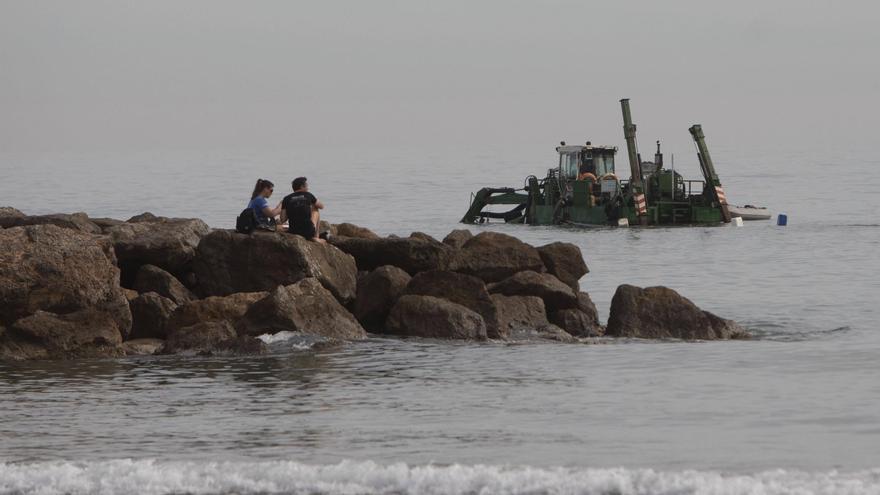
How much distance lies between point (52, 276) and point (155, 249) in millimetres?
2552

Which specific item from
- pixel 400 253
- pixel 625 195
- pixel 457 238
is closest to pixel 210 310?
pixel 400 253

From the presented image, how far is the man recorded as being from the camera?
19797mm

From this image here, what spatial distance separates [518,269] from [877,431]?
9.16m

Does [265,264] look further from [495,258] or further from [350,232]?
[350,232]

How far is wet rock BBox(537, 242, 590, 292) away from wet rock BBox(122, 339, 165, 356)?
21.7 feet

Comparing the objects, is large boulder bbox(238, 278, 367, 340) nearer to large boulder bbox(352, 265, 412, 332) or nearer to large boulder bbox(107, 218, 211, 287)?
large boulder bbox(352, 265, 412, 332)

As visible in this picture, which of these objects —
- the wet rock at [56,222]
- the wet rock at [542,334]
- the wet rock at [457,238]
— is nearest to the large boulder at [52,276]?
the wet rock at [56,222]

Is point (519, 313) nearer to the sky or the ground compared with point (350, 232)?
nearer to the ground

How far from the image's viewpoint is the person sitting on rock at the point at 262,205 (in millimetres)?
19719

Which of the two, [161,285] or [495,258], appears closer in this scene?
[161,285]

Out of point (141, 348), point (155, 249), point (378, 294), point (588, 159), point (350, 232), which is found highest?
point (588, 159)

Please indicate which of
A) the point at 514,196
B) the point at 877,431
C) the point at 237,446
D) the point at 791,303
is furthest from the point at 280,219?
the point at 514,196

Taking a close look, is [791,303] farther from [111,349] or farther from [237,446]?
[237,446]

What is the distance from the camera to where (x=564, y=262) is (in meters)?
22.3
